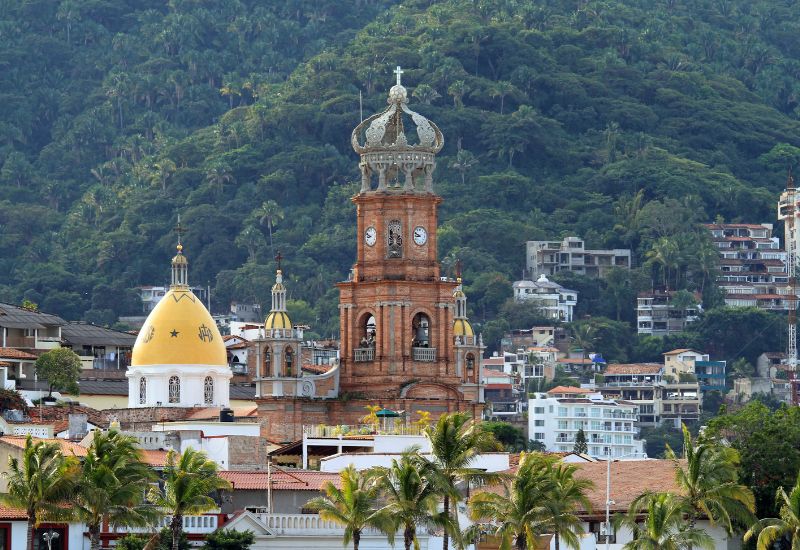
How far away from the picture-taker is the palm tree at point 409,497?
89875 mm

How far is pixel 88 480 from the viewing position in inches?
3558

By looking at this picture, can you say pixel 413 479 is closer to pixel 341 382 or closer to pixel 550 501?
pixel 550 501

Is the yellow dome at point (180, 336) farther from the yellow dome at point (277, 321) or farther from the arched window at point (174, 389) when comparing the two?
the yellow dome at point (277, 321)

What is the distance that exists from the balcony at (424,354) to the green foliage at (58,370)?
63.4 feet

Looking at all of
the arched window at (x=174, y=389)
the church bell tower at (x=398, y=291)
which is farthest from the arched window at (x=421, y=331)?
the arched window at (x=174, y=389)

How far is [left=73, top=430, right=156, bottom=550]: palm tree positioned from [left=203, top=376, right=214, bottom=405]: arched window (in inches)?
2163

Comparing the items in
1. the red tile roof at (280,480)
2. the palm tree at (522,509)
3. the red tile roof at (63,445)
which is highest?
the red tile roof at (63,445)

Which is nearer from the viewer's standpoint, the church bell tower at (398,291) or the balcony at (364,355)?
the church bell tower at (398,291)

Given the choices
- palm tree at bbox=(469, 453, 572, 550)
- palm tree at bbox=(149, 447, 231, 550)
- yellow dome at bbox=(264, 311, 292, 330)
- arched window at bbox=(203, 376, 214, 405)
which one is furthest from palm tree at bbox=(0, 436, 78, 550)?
arched window at bbox=(203, 376, 214, 405)

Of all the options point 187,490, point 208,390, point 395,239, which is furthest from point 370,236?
point 187,490

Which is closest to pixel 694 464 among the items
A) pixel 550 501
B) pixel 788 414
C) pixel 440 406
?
pixel 550 501

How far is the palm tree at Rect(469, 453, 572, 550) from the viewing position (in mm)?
91812

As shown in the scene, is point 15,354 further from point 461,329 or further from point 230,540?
point 230,540

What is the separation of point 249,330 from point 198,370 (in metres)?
42.9
